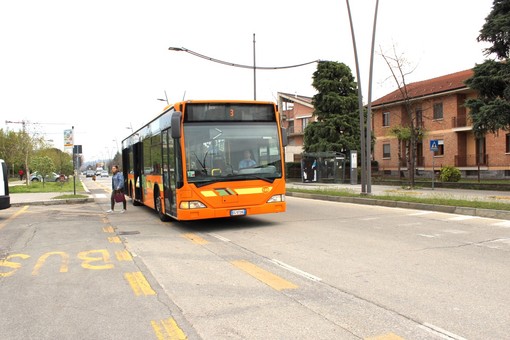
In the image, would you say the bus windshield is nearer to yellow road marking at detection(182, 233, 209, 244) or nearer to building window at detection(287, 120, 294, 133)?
yellow road marking at detection(182, 233, 209, 244)

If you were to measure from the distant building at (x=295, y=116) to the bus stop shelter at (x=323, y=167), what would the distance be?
58.0ft

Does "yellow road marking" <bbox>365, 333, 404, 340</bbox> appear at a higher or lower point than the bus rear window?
lower

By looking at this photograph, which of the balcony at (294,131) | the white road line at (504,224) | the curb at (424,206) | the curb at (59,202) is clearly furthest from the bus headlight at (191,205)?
the balcony at (294,131)

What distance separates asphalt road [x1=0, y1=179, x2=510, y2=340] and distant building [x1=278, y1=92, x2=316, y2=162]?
139 feet

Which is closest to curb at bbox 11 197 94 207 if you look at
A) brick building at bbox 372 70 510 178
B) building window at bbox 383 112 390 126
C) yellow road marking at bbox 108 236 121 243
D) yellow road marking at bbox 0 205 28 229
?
yellow road marking at bbox 0 205 28 229

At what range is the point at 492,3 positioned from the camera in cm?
2169

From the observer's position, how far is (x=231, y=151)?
992 cm

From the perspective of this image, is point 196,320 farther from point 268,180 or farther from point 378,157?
point 378,157

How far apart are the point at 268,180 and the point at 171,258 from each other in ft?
12.1

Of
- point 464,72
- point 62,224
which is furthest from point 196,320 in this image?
point 464,72

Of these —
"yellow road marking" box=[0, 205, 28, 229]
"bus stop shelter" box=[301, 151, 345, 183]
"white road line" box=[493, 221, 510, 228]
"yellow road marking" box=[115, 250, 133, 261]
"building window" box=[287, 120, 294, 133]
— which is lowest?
"white road line" box=[493, 221, 510, 228]

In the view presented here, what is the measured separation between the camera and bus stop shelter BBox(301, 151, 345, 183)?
1261 inches

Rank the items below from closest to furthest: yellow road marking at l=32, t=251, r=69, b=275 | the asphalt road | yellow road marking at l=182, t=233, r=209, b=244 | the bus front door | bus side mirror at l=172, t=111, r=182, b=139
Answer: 1. the asphalt road
2. yellow road marking at l=32, t=251, r=69, b=275
3. yellow road marking at l=182, t=233, r=209, b=244
4. bus side mirror at l=172, t=111, r=182, b=139
5. the bus front door

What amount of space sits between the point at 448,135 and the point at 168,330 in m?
35.8
